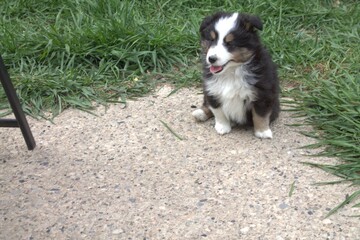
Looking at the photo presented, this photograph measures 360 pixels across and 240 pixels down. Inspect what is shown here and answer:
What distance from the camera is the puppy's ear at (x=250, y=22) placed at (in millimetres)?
3363

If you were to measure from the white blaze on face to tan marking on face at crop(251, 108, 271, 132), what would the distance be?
1.55ft

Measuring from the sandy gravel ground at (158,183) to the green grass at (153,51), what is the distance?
0.28 meters

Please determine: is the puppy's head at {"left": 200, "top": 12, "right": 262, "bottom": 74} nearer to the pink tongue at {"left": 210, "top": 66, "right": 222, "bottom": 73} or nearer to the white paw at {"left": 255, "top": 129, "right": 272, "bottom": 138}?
the pink tongue at {"left": 210, "top": 66, "right": 222, "bottom": 73}

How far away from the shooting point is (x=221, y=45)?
3.38 meters

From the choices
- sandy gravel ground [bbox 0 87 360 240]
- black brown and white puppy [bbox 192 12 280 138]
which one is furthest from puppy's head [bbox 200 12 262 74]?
sandy gravel ground [bbox 0 87 360 240]

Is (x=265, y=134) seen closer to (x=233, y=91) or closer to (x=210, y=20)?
(x=233, y=91)

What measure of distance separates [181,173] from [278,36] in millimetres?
2164

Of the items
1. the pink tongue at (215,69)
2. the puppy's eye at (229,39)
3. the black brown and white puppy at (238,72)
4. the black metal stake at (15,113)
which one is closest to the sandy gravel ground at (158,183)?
the black metal stake at (15,113)

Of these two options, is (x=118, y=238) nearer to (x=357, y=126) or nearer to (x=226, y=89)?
(x=226, y=89)

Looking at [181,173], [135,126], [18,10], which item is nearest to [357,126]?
[181,173]

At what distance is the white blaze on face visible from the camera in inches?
132

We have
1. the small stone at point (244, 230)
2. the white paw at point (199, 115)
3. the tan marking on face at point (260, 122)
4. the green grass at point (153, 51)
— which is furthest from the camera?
the green grass at point (153, 51)

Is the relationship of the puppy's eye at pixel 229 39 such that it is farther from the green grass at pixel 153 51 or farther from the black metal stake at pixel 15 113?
the black metal stake at pixel 15 113

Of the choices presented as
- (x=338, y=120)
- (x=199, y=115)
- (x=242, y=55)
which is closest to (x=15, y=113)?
(x=199, y=115)
